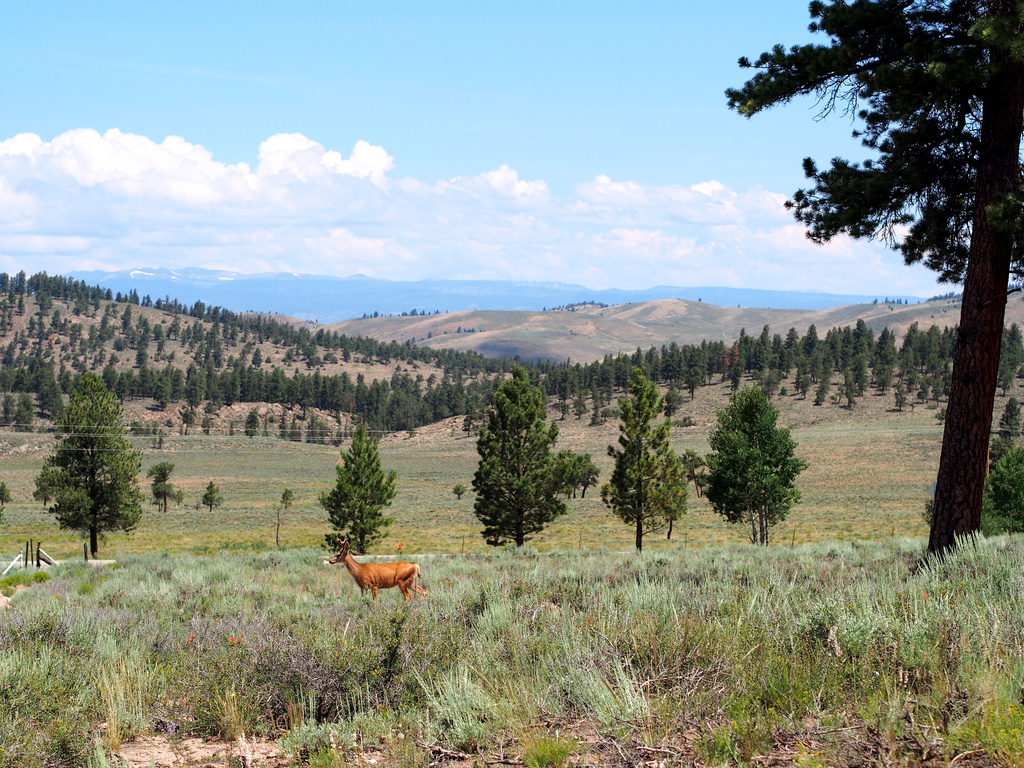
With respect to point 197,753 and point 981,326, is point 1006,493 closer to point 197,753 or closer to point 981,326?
point 981,326

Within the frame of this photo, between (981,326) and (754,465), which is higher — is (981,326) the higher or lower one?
the higher one

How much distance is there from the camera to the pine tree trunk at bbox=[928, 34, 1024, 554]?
944 cm

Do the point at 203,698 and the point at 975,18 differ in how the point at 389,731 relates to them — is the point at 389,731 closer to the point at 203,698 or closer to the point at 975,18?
the point at 203,698

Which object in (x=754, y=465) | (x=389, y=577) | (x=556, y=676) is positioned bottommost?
(x=754, y=465)

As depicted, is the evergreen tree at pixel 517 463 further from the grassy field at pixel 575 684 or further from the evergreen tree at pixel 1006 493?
the grassy field at pixel 575 684

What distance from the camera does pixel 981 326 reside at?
949cm

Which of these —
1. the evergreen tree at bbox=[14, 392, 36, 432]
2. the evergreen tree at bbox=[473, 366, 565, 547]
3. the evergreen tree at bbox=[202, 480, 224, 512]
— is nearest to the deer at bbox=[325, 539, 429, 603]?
the evergreen tree at bbox=[473, 366, 565, 547]

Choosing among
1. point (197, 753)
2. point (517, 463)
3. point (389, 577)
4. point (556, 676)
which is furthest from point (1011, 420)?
point (197, 753)

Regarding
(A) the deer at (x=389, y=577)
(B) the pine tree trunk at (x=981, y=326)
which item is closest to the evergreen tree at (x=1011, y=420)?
(B) the pine tree trunk at (x=981, y=326)

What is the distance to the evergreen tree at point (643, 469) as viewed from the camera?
122 feet

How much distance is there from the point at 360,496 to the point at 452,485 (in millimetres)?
65465

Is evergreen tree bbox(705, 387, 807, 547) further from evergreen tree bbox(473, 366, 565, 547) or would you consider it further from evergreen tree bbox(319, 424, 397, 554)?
evergreen tree bbox(319, 424, 397, 554)

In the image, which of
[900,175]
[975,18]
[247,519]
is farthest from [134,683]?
[247,519]

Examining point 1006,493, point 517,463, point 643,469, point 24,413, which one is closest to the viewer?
point 643,469
